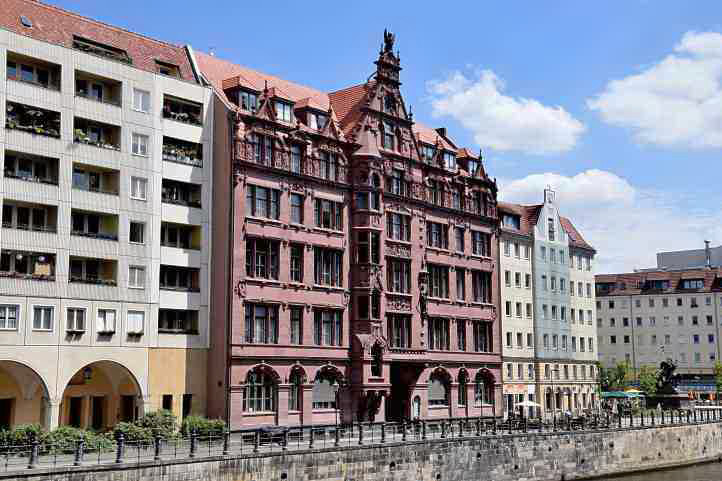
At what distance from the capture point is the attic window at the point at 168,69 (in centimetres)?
6556

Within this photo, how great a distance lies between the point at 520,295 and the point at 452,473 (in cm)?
4294

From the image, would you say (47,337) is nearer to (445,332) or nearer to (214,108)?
(214,108)

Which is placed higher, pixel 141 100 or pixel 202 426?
pixel 141 100

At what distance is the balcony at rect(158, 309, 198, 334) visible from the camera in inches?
2453

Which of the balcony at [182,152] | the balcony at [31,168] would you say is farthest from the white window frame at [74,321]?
the balcony at [182,152]

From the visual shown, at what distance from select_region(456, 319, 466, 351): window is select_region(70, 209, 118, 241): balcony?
109 ft

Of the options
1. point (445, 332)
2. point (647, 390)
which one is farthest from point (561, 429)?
point (647, 390)

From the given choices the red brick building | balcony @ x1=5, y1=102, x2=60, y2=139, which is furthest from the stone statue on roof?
balcony @ x1=5, y1=102, x2=60, y2=139

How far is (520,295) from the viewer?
99.9 m

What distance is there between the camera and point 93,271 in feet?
196

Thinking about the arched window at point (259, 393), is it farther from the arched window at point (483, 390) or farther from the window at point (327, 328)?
the arched window at point (483, 390)

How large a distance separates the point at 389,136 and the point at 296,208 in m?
12.7

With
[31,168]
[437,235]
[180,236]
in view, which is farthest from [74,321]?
[437,235]

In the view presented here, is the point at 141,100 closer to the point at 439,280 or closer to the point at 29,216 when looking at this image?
the point at 29,216
